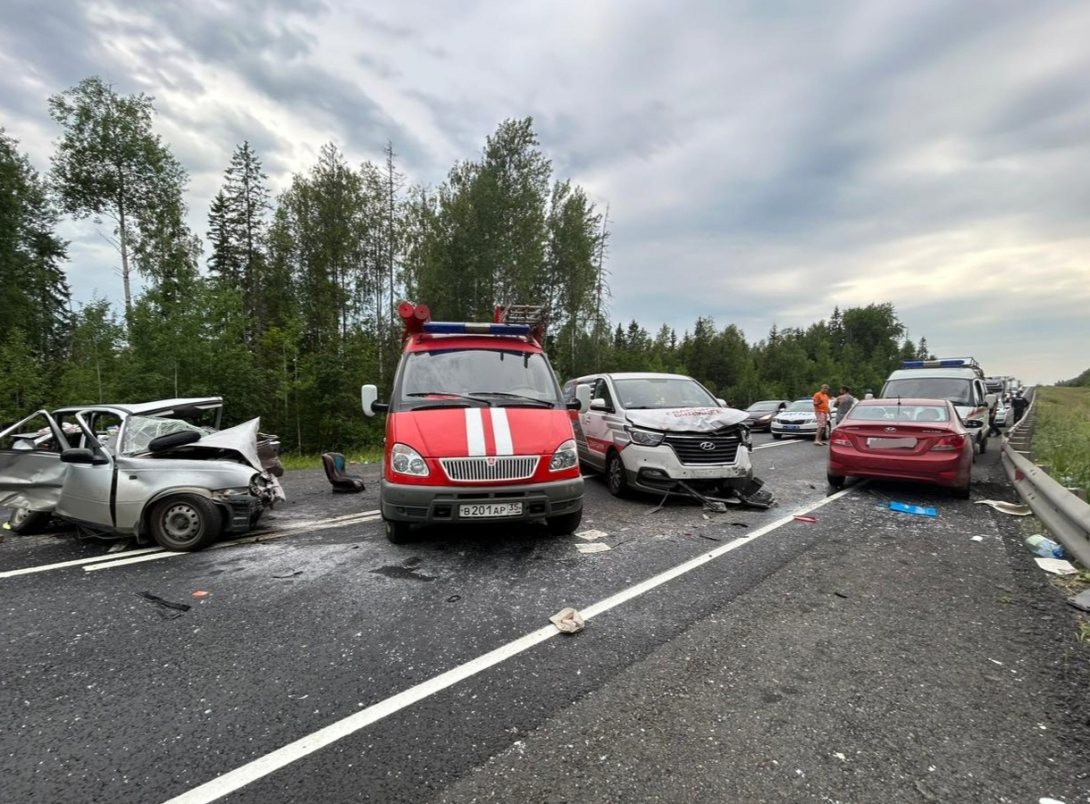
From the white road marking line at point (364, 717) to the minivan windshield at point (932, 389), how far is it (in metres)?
10.5

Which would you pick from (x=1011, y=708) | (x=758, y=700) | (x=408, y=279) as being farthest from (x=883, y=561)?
(x=408, y=279)

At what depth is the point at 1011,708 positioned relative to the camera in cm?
255

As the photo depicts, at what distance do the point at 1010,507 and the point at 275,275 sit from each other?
30463 millimetres

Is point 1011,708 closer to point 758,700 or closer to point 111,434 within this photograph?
point 758,700

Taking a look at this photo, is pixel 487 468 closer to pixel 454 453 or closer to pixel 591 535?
pixel 454 453

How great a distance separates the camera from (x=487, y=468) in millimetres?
4613

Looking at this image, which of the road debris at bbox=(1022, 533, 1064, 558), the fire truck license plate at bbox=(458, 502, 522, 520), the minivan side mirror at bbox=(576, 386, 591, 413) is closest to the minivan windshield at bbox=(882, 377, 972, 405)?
the road debris at bbox=(1022, 533, 1064, 558)

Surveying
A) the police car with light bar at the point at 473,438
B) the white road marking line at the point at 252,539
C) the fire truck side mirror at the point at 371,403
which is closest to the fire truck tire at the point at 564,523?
the police car with light bar at the point at 473,438

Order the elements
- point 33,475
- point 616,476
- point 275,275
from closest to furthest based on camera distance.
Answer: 1. point 33,475
2. point 616,476
3. point 275,275

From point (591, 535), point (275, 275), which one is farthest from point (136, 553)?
point (275, 275)

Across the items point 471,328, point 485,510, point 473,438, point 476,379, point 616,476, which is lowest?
point 616,476

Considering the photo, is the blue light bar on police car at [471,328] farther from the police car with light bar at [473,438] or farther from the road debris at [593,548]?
the road debris at [593,548]

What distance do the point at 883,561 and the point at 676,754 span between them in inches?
143

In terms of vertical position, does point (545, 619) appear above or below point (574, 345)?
below
